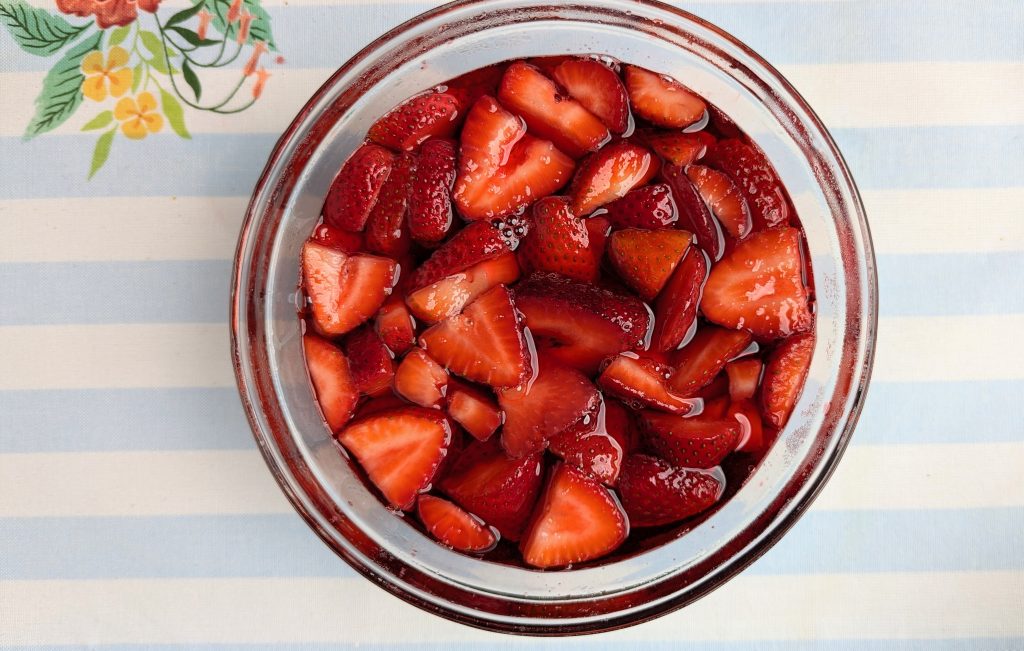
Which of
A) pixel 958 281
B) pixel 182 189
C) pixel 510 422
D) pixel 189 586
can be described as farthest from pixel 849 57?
pixel 189 586

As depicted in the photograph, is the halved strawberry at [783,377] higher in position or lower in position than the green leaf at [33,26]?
higher

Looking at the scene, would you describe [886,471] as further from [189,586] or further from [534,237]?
[189,586]

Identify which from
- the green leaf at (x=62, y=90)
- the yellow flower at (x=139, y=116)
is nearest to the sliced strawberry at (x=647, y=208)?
the yellow flower at (x=139, y=116)

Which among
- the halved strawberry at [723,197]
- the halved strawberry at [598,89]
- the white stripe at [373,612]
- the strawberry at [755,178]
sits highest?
the strawberry at [755,178]

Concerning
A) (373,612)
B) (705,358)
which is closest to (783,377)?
(705,358)

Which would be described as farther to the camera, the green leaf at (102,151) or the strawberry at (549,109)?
the green leaf at (102,151)

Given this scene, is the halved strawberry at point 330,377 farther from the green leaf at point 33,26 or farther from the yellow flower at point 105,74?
the green leaf at point 33,26

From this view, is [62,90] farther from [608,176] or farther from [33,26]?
[608,176]
